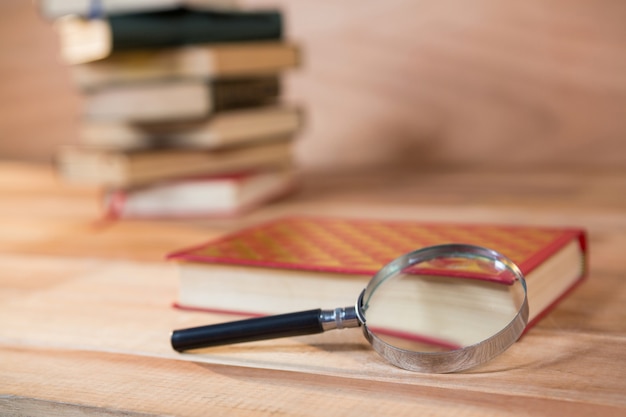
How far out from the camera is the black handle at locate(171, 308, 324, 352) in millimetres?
580

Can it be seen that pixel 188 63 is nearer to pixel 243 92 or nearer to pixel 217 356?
pixel 243 92

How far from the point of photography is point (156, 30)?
3.78 ft

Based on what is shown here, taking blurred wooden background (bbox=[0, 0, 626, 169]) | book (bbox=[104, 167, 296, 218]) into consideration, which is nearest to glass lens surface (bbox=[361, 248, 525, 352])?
book (bbox=[104, 167, 296, 218])

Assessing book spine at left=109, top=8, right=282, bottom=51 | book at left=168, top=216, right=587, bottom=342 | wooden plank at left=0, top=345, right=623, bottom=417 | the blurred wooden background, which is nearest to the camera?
wooden plank at left=0, top=345, right=623, bottom=417

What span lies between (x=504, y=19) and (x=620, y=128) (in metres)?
0.28

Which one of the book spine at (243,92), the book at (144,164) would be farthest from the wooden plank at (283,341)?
the book spine at (243,92)

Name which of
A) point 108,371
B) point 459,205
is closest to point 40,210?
point 459,205

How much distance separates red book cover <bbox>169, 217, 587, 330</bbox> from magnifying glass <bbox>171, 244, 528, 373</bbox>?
3 centimetres

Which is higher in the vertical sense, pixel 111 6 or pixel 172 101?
pixel 111 6

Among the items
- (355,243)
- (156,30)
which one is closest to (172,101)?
(156,30)

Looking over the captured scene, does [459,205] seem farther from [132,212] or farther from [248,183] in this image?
[132,212]

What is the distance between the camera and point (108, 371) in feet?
1.91

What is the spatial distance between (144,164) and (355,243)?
53 cm

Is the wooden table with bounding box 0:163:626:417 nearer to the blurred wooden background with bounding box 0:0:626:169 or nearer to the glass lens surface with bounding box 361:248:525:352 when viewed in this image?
the glass lens surface with bounding box 361:248:525:352
